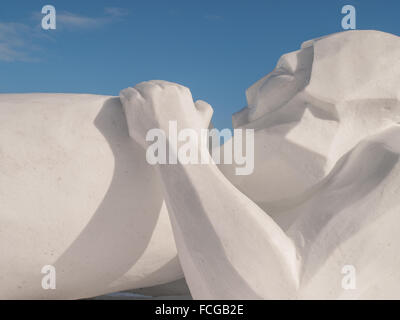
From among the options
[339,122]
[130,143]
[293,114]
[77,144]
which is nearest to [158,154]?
[130,143]

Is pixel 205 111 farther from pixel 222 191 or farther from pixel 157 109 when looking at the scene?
pixel 222 191

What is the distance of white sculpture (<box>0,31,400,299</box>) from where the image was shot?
2.06 meters

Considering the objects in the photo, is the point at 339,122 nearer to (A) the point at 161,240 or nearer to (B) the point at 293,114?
(B) the point at 293,114

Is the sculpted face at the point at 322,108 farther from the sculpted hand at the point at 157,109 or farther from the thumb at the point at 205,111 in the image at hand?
the sculpted hand at the point at 157,109

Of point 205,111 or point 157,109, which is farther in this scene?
point 205,111

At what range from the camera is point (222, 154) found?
2.66 metres

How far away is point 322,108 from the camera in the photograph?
2516 millimetres

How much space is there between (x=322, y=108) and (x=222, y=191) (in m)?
0.73

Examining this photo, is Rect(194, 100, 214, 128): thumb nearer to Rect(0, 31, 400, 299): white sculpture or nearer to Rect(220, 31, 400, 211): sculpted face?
Rect(0, 31, 400, 299): white sculpture

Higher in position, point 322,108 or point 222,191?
point 322,108

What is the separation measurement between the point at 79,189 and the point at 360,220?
1146 mm

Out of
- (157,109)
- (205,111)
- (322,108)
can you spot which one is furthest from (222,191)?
(322,108)

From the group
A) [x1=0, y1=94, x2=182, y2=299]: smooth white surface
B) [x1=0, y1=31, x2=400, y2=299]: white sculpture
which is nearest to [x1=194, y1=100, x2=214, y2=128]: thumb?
[x1=0, y1=31, x2=400, y2=299]: white sculpture

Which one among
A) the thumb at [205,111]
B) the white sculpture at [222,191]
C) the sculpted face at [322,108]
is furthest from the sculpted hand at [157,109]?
the sculpted face at [322,108]
